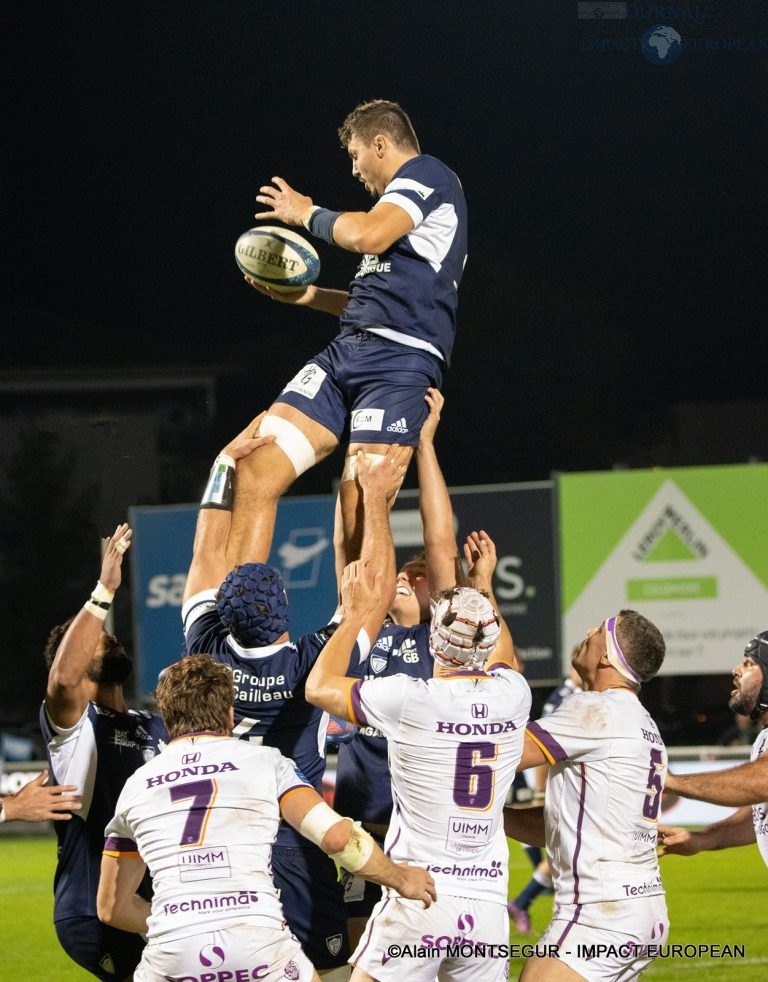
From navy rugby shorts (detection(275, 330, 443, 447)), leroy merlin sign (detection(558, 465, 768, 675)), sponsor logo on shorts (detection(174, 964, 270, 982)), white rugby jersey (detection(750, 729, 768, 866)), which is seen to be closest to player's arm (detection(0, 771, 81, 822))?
sponsor logo on shorts (detection(174, 964, 270, 982))

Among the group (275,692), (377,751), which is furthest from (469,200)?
(275,692)

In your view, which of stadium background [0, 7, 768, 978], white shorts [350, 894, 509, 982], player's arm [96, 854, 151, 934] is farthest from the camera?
stadium background [0, 7, 768, 978]

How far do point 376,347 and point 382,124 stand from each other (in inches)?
40.9

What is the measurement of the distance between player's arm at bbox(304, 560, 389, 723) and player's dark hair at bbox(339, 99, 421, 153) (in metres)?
2.22

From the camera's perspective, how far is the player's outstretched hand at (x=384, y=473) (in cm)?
579

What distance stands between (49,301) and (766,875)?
83.1 ft

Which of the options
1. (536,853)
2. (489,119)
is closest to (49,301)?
(489,119)

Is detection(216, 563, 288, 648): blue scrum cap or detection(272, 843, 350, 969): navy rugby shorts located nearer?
detection(216, 563, 288, 648): blue scrum cap

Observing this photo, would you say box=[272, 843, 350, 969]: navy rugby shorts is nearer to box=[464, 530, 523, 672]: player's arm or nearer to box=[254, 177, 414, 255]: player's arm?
box=[464, 530, 523, 672]: player's arm

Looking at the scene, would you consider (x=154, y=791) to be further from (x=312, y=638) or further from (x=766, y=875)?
(x=766, y=875)

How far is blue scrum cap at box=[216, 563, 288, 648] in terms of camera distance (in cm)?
466

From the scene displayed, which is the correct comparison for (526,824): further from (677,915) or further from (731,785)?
(677,915)

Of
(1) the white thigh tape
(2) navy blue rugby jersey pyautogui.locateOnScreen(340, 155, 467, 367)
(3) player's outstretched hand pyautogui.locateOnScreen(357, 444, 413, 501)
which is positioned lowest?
(3) player's outstretched hand pyautogui.locateOnScreen(357, 444, 413, 501)

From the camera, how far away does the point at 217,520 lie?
231 inches
